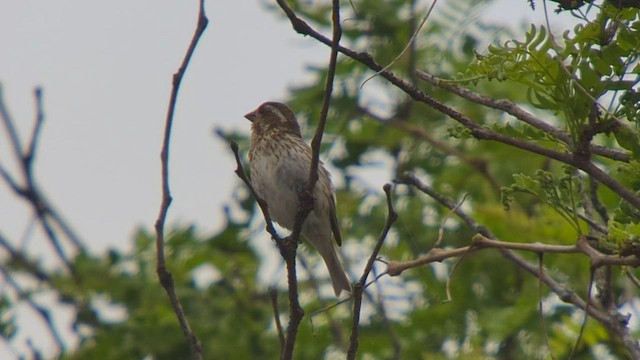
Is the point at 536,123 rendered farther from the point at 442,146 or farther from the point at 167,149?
the point at 442,146

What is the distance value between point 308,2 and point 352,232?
60.7 inches

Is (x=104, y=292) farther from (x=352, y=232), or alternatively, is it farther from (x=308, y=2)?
(x=308, y=2)

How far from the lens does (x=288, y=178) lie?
20.2 ft

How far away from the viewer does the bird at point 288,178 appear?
6.18 meters

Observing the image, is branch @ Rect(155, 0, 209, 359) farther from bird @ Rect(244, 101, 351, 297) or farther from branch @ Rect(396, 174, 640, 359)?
bird @ Rect(244, 101, 351, 297)

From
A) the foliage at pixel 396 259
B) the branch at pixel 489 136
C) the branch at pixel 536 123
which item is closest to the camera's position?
the branch at pixel 489 136

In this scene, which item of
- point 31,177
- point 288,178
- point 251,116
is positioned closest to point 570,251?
point 31,177

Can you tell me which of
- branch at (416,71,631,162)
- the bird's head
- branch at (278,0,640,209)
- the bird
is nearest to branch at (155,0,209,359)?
branch at (278,0,640,209)

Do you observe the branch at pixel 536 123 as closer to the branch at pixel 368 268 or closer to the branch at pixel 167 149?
the branch at pixel 368 268

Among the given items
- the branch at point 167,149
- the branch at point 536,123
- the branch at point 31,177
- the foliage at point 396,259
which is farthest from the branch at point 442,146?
the branch at point 536,123

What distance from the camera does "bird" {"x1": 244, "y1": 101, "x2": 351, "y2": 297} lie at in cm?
618

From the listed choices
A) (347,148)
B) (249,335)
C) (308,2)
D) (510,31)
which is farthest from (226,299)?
(510,31)

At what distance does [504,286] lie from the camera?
7.04m

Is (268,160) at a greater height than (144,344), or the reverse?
(268,160)
